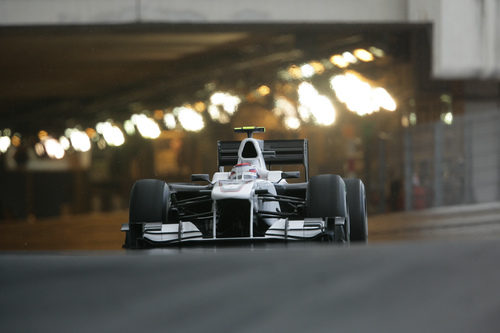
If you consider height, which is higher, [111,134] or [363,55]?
[363,55]

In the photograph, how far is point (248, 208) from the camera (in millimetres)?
6609

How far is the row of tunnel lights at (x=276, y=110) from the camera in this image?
17781 millimetres

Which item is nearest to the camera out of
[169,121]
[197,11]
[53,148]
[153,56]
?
[197,11]

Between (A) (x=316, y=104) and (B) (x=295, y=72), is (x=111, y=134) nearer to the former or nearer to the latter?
(B) (x=295, y=72)

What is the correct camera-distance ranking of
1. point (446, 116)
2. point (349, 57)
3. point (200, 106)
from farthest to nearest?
point (200, 106) → point (349, 57) → point (446, 116)

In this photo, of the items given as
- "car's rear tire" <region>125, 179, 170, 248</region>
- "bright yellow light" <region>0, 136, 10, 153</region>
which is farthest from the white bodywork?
"bright yellow light" <region>0, 136, 10, 153</region>

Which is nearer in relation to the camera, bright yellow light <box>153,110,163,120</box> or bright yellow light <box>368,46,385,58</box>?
bright yellow light <box>368,46,385,58</box>

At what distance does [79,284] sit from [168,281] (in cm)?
30

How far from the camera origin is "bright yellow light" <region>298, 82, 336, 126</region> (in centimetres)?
1850

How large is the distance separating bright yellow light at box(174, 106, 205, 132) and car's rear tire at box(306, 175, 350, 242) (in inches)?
594

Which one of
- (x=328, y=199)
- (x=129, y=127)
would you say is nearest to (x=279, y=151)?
(x=328, y=199)

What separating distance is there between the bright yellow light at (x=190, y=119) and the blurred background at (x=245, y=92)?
0.06 m

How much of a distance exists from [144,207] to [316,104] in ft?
40.3

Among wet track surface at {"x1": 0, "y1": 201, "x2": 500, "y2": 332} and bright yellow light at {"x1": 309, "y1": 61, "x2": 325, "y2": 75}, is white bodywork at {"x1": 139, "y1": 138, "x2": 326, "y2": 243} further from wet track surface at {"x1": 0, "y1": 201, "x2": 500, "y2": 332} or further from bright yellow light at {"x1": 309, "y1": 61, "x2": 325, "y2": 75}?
bright yellow light at {"x1": 309, "y1": 61, "x2": 325, "y2": 75}
